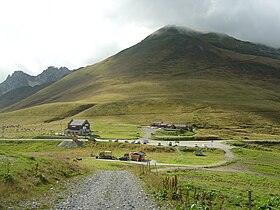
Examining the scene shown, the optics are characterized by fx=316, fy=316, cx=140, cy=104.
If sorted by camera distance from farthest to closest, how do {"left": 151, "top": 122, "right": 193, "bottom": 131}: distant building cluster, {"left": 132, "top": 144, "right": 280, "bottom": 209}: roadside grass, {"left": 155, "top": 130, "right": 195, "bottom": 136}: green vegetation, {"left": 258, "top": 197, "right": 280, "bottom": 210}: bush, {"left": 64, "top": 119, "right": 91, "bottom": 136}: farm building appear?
1. {"left": 151, "top": 122, "right": 193, "bottom": 131}: distant building cluster
2. {"left": 155, "top": 130, "right": 195, "bottom": 136}: green vegetation
3. {"left": 64, "top": 119, "right": 91, "bottom": 136}: farm building
4. {"left": 132, "top": 144, "right": 280, "bottom": 209}: roadside grass
5. {"left": 258, "top": 197, "right": 280, "bottom": 210}: bush

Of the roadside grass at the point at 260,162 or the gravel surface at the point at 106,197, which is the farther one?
the roadside grass at the point at 260,162

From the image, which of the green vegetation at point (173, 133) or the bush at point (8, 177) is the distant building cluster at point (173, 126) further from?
the bush at point (8, 177)

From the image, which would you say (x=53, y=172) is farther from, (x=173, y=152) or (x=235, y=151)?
(x=235, y=151)

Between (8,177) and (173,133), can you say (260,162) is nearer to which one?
(8,177)

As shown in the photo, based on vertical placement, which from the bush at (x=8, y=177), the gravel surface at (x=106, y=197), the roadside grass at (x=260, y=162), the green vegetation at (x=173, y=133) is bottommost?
the roadside grass at (x=260, y=162)

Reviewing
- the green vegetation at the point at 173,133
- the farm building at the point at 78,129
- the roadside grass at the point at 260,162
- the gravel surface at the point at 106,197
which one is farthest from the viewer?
the green vegetation at the point at 173,133

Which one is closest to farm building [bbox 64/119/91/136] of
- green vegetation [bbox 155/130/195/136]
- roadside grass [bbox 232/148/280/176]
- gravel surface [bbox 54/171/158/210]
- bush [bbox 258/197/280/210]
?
green vegetation [bbox 155/130/195/136]

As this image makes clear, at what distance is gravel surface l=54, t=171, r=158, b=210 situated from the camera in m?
20.2

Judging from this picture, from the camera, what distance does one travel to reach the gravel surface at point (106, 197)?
20172 mm

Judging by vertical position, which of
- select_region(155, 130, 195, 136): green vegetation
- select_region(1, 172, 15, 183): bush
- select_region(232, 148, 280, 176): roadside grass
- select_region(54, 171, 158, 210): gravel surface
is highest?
select_region(1, 172, 15, 183): bush

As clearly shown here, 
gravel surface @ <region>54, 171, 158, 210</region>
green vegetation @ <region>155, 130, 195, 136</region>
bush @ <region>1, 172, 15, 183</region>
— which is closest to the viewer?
gravel surface @ <region>54, 171, 158, 210</region>

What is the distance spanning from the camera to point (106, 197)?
2334 centimetres

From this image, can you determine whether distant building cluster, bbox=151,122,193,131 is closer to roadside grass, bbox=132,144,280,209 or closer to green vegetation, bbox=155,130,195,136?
green vegetation, bbox=155,130,195,136

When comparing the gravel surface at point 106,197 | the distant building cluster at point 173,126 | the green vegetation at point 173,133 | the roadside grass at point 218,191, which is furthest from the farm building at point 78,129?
the gravel surface at point 106,197
